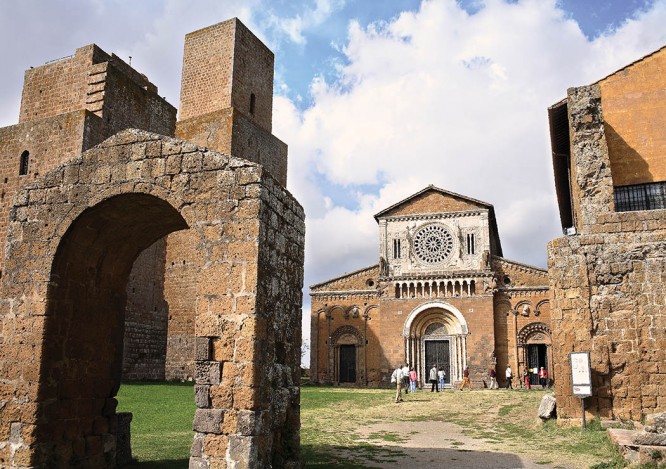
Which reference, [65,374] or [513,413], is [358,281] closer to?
[513,413]

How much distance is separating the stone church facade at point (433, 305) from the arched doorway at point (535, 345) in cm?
6

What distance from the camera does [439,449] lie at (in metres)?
10.2

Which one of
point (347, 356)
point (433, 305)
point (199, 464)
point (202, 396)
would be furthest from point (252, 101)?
point (199, 464)

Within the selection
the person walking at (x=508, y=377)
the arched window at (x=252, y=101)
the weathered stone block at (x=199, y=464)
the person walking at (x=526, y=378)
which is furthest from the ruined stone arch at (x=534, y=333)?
the weathered stone block at (x=199, y=464)

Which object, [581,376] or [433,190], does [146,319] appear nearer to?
[581,376]

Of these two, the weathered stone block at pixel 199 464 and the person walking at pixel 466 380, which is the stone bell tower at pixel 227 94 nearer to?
the person walking at pixel 466 380

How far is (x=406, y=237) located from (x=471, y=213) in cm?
422

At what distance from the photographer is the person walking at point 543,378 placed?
30172mm

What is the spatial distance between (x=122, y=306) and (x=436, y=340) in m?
28.9

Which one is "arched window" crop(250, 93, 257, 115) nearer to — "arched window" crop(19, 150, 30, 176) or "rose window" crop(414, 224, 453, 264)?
"arched window" crop(19, 150, 30, 176)

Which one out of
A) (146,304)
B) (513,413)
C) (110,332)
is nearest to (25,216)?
(110,332)

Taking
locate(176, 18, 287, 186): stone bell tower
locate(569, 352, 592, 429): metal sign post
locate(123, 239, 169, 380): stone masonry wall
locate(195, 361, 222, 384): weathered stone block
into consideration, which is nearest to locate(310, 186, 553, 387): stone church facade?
locate(176, 18, 287, 186): stone bell tower

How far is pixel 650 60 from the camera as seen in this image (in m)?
14.4

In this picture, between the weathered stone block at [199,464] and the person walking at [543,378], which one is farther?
the person walking at [543,378]
